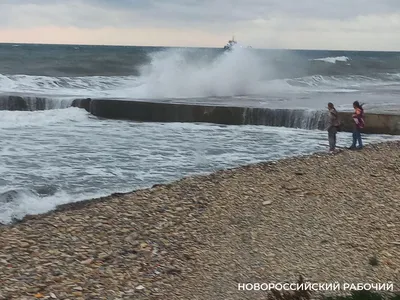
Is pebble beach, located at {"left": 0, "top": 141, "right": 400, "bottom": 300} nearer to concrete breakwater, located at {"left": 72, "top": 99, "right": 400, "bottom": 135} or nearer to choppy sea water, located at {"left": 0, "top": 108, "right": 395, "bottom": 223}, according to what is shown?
choppy sea water, located at {"left": 0, "top": 108, "right": 395, "bottom": 223}

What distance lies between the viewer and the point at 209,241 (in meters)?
6.45

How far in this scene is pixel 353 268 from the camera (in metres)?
5.64

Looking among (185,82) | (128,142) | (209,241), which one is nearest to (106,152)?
(128,142)

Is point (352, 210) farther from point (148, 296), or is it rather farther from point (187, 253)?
point (148, 296)

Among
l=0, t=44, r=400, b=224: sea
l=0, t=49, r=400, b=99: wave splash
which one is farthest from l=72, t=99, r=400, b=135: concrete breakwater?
l=0, t=49, r=400, b=99: wave splash

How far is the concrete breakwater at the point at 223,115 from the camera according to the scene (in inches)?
619

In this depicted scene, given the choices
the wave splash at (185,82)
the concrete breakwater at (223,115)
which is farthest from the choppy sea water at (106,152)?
the wave splash at (185,82)

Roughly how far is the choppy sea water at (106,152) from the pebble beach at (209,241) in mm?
1310

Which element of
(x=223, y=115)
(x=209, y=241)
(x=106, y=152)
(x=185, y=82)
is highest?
(x=185, y=82)

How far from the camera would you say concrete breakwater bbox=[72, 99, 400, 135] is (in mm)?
15711

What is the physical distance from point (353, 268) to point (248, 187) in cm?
304

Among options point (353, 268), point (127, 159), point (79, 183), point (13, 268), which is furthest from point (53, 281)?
point (127, 159)

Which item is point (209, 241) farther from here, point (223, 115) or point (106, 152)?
point (223, 115)

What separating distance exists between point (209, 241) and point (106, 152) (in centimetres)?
726
